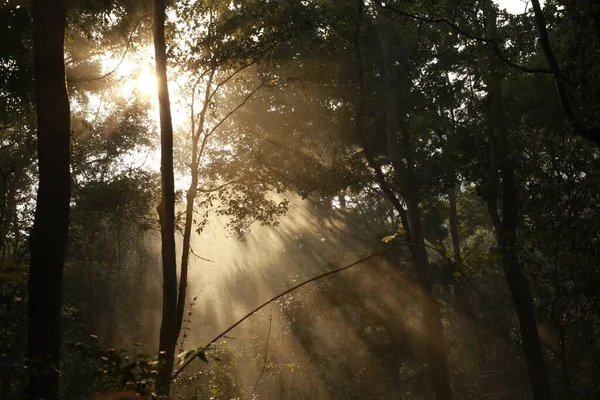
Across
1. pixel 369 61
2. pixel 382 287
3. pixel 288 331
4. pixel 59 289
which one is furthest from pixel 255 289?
pixel 59 289

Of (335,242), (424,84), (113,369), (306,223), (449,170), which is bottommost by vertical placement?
(113,369)

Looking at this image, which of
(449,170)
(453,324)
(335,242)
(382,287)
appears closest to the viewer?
(449,170)

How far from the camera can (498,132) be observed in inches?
527

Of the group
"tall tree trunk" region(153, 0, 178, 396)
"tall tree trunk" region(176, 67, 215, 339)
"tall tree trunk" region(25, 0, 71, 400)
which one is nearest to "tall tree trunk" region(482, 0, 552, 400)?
"tall tree trunk" region(176, 67, 215, 339)

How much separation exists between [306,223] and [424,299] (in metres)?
28.4

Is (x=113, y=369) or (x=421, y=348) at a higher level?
(x=421, y=348)

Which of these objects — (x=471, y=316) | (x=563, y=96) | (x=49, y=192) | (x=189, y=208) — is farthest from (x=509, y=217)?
(x=471, y=316)

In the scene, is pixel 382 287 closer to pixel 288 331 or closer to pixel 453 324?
pixel 288 331

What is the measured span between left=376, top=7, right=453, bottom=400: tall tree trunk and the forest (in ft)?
0.23

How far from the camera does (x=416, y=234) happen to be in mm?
18578

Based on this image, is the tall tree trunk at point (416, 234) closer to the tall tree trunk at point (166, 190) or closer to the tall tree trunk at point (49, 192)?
the tall tree trunk at point (166, 190)

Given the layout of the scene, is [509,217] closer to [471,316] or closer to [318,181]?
[318,181]

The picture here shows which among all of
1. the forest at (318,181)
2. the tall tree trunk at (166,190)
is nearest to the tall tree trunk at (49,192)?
the forest at (318,181)

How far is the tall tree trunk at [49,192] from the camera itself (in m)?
5.19
